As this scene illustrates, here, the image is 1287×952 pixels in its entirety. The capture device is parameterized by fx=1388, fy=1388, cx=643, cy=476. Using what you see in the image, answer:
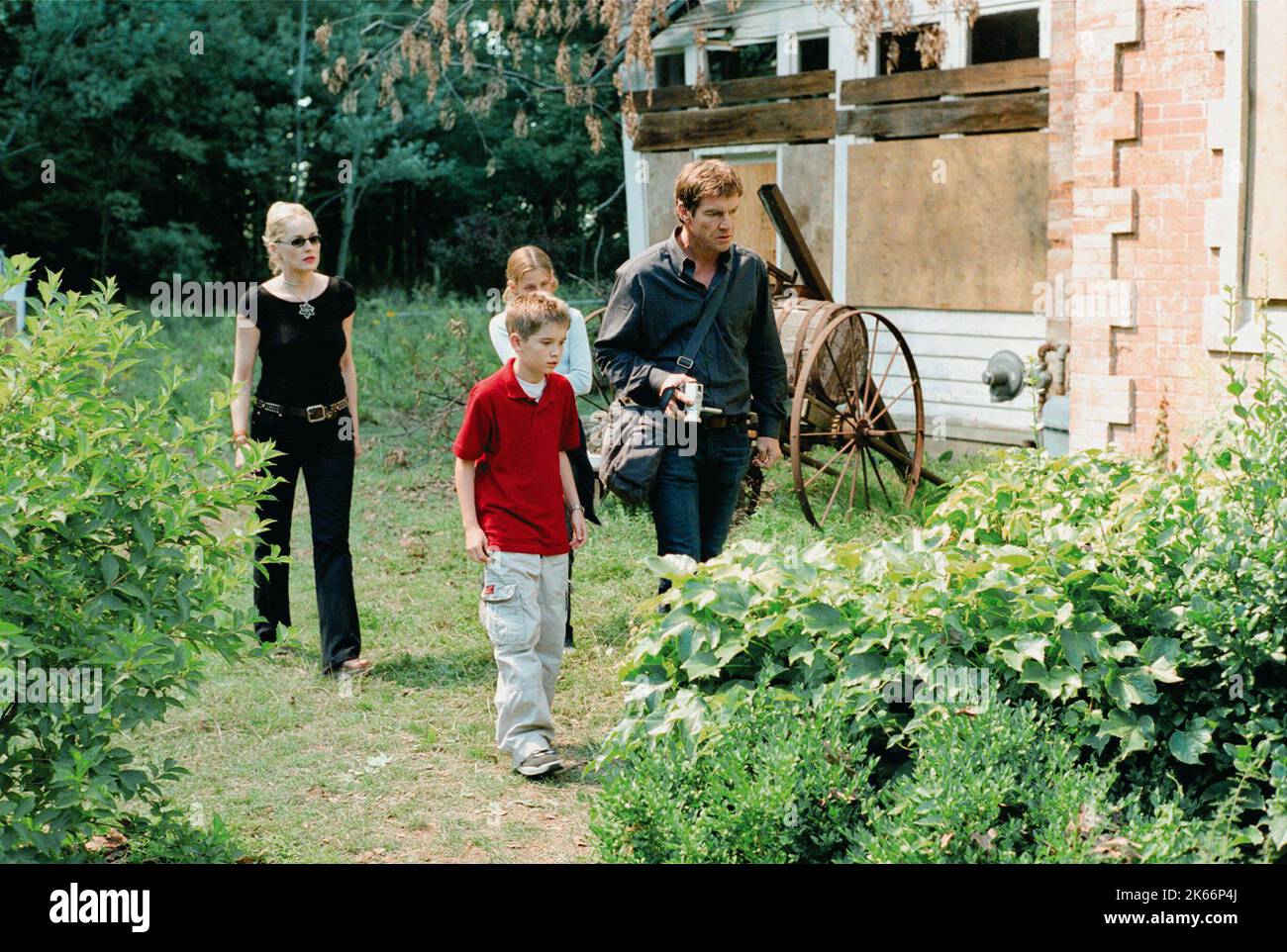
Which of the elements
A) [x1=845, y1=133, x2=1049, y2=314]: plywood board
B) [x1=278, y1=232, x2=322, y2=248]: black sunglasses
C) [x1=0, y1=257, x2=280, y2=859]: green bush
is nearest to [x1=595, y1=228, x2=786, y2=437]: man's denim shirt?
[x1=278, y1=232, x2=322, y2=248]: black sunglasses

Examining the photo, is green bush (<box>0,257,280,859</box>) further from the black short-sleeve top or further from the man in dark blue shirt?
the black short-sleeve top

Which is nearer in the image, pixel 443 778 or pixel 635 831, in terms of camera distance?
pixel 635 831

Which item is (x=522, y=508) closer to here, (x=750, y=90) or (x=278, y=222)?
(x=278, y=222)

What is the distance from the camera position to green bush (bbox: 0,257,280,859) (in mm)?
3529

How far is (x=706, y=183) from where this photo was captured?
17.0ft

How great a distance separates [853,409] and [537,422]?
16.9ft

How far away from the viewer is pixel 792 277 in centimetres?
1030

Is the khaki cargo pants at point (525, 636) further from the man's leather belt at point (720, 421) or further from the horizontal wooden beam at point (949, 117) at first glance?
the horizontal wooden beam at point (949, 117)

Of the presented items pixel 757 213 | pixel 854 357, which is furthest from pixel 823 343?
pixel 757 213
